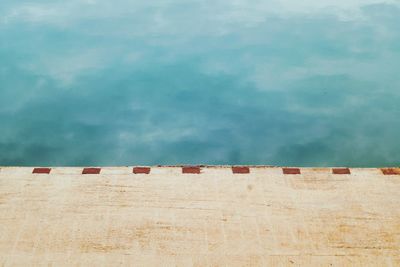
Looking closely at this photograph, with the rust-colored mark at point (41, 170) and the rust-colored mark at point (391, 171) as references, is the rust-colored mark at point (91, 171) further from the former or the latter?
the rust-colored mark at point (391, 171)

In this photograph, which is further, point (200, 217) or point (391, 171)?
point (391, 171)

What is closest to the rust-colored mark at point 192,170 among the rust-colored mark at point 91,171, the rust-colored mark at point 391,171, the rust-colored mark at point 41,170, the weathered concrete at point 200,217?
the weathered concrete at point 200,217

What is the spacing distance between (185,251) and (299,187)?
1025 mm

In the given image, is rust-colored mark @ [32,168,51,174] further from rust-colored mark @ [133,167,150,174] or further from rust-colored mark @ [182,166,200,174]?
rust-colored mark @ [182,166,200,174]

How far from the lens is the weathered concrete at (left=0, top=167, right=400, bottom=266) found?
8.45 ft

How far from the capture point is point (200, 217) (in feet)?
9.30

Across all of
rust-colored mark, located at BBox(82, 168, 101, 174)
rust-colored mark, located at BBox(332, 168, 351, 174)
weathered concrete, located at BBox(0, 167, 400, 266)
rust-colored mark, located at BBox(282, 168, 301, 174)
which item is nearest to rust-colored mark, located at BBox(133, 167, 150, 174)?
weathered concrete, located at BBox(0, 167, 400, 266)

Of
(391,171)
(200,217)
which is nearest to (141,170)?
(200,217)

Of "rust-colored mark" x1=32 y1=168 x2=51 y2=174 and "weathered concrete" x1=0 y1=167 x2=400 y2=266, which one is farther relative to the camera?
"rust-colored mark" x1=32 y1=168 x2=51 y2=174

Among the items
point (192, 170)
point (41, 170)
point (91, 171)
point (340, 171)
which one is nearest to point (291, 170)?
point (340, 171)

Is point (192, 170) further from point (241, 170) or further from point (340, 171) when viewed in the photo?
point (340, 171)

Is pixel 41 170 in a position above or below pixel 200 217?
above

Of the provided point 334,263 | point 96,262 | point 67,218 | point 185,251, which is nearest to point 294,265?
point 334,263

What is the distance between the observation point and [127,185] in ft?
10.1
